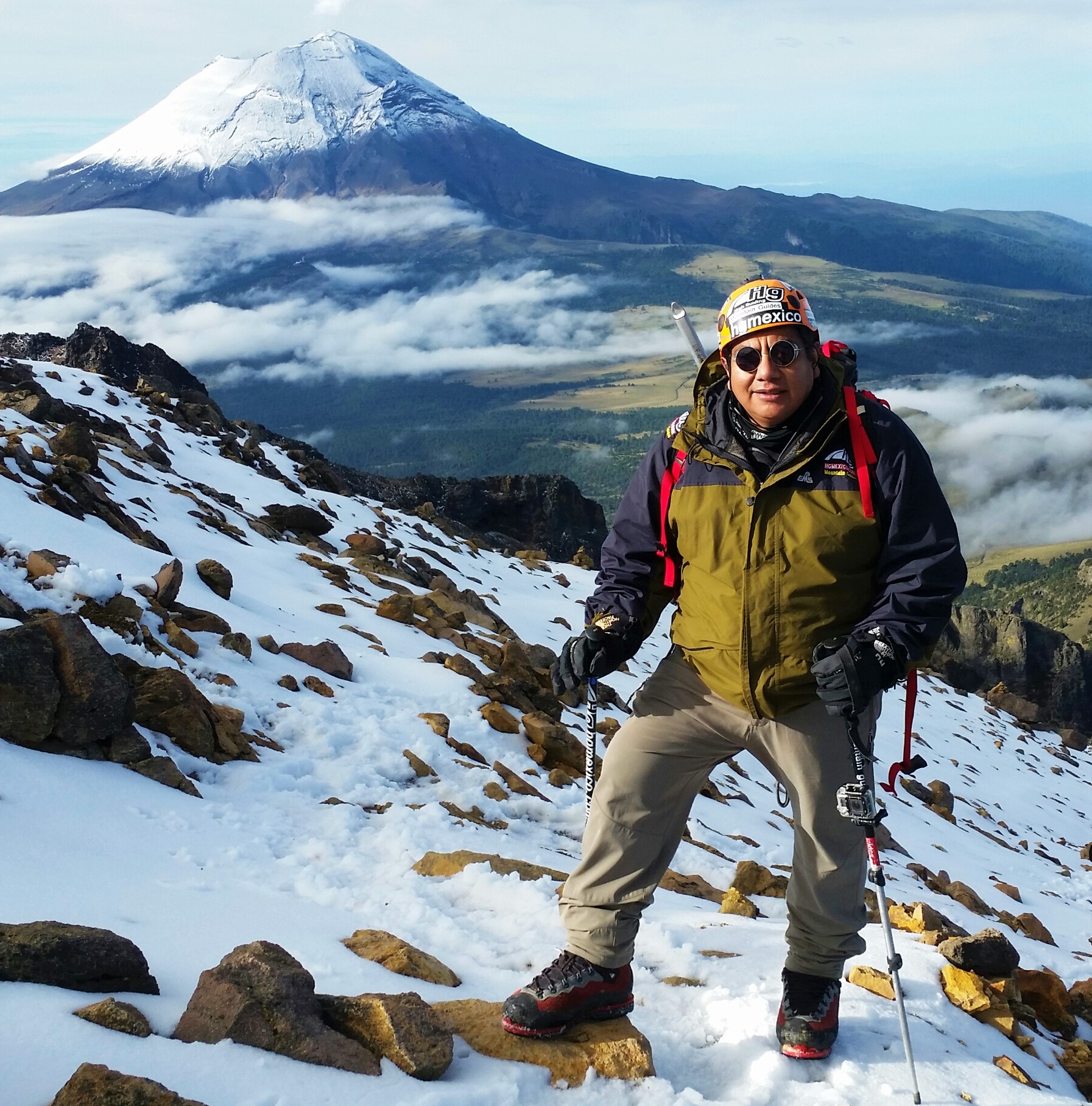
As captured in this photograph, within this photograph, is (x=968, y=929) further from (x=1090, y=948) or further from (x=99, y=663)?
(x=99, y=663)

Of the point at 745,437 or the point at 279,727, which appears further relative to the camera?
the point at 279,727

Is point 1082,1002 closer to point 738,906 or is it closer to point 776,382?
point 738,906

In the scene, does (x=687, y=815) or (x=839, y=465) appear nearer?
(x=839, y=465)

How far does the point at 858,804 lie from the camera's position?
498 cm

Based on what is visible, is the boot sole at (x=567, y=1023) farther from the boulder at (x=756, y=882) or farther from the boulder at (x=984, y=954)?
the boulder at (x=756, y=882)

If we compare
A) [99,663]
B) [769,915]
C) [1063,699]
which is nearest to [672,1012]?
[769,915]

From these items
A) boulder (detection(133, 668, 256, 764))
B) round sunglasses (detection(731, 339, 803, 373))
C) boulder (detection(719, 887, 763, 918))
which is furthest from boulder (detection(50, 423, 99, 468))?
round sunglasses (detection(731, 339, 803, 373))

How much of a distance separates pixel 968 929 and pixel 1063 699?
69164mm

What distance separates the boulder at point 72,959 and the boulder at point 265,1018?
33cm

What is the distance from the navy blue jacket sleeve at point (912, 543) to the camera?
4.80 meters

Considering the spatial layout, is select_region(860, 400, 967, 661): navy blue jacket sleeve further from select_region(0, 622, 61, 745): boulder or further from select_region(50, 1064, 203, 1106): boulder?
A: select_region(0, 622, 61, 745): boulder

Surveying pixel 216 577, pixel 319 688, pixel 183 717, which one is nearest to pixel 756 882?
pixel 319 688

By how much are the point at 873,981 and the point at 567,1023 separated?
2.02 metres

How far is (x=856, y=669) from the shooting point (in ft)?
15.5
